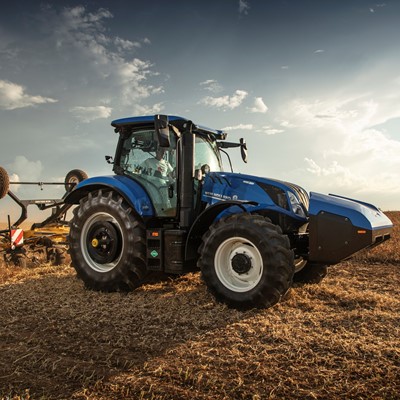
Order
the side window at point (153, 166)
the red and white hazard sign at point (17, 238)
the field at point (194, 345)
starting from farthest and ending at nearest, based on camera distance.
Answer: the red and white hazard sign at point (17, 238)
the side window at point (153, 166)
the field at point (194, 345)

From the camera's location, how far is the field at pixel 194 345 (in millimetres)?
3635

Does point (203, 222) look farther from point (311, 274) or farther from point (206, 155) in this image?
point (311, 274)

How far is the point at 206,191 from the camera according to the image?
696cm

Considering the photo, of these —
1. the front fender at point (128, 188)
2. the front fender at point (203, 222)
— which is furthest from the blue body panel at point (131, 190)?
the front fender at point (203, 222)

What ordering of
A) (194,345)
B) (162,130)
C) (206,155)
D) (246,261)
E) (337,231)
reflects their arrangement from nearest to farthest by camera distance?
(194,345), (337,231), (246,261), (162,130), (206,155)

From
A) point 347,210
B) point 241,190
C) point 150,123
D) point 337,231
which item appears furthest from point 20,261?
point 347,210

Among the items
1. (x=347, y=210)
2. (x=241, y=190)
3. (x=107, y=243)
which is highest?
(x=241, y=190)

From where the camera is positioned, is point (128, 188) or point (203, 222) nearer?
point (203, 222)

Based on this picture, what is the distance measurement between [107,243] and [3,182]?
244 inches

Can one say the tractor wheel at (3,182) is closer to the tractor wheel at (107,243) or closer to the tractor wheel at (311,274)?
the tractor wheel at (107,243)

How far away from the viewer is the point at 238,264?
599 centimetres

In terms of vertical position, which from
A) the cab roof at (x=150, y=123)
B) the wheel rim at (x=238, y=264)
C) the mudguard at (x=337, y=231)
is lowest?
the wheel rim at (x=238, y=264)

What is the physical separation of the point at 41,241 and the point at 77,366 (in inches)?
337

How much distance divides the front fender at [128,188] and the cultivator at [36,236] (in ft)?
11.3
